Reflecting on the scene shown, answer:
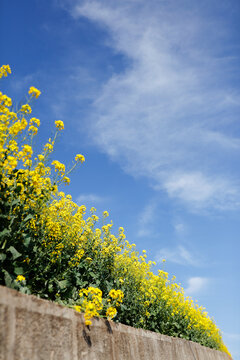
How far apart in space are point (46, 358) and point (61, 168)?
6.48ft

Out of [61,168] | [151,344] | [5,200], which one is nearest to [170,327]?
[151,344]

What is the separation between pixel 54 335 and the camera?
2.63 metres

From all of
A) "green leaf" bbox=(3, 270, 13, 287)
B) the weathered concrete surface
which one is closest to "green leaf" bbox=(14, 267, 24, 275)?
"green leaf" bbox=(3, 270, 13, 287)

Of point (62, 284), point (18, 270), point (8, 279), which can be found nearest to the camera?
point (8, 279)

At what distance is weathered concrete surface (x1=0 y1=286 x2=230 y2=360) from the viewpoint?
87.4 inches

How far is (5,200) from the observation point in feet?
9.13

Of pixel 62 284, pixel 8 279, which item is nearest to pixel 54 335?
pixel 8 279

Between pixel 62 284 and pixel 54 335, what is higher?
pixel 62 284

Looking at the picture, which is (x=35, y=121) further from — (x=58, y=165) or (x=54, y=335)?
(x=54, y=335)

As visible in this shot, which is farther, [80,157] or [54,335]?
[80,157]

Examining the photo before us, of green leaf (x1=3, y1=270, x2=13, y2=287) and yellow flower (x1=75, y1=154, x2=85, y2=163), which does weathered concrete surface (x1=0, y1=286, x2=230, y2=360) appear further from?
yellow flower (x1=75, y1=154, x2=85, y2=163)

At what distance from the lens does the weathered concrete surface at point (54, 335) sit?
7.29 feet

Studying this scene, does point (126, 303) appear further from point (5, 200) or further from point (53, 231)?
point (5, 200)

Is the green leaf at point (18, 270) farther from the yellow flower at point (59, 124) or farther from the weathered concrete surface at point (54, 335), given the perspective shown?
the yellow flower at point (59, 124)
